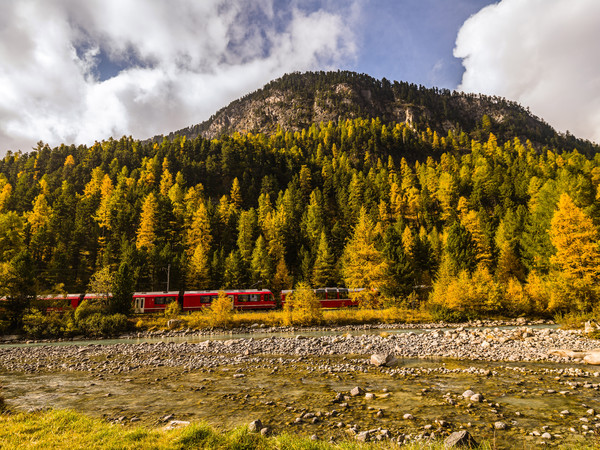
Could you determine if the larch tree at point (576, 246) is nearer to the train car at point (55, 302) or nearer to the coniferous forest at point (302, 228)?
the coniferous forest at point (302, 228)

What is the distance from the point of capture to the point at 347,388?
460 inches

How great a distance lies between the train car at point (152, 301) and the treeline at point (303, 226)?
5.62 meters

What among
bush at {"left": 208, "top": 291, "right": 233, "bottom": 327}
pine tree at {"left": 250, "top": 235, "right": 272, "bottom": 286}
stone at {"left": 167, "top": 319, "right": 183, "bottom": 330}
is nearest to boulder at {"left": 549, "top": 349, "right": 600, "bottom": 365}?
bush at {"left": 208, "top": 291, "right": 233, "bottom": 327}

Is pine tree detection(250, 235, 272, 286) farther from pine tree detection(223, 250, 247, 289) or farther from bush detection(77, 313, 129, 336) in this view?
bush detection(77, 313, 129, 336)

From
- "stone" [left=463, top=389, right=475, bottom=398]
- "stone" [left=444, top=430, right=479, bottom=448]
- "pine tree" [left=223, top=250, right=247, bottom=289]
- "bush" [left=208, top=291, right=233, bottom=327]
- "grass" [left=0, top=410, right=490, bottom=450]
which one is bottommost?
"bush" [left=208, top=291, right=233, bottom=327]

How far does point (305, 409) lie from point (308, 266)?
46722 millimetres

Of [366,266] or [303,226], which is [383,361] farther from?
[303,226]

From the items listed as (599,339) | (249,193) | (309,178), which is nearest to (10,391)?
(599,339)

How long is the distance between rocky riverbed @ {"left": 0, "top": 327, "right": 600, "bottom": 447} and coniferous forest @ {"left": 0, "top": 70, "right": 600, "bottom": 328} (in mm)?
14673

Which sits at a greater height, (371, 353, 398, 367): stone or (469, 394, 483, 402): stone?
(469, 394, 483, 402): stone

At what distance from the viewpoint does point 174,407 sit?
10.1 meters

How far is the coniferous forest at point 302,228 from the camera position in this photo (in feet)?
112

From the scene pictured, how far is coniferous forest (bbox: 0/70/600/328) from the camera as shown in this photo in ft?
112

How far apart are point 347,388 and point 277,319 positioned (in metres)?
25.9
